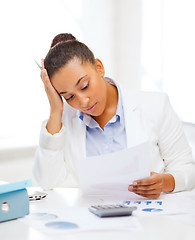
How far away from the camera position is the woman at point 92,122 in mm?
1446

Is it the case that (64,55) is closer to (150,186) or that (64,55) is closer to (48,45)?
(150,186)

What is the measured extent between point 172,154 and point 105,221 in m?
0.66

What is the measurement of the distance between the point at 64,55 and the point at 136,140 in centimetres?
44

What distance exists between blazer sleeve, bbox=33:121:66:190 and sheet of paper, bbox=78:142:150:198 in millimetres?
345

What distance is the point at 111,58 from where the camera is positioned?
348 cm

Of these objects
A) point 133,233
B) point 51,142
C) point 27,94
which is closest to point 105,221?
point 133,233

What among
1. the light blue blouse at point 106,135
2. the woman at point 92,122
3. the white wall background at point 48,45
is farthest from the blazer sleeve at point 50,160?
the white wall background at point 48,45

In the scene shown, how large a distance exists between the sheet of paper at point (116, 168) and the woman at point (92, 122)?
0.24 metres

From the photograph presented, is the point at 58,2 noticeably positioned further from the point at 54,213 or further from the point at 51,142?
the point at 54,213

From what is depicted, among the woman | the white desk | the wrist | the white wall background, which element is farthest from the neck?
the white wall background

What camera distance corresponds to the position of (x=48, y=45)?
2973mm

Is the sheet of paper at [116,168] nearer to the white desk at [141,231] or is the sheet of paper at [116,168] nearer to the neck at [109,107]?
the white desk at [141,231]

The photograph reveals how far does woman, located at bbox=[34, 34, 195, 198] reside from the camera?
56.9 inches

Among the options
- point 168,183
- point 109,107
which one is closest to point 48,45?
point 109,107
